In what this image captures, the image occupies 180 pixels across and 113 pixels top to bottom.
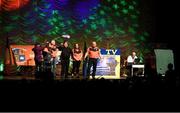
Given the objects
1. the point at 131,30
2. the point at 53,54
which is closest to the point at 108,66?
the point at 131,30

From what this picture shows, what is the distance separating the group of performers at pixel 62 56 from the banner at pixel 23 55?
530 millimetres

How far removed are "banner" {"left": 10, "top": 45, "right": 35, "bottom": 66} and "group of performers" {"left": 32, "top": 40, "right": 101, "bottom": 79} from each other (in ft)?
1.74

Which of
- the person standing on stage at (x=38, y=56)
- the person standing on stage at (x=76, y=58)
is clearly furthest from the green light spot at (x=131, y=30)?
the person standing on stage at (x=38, y=56)

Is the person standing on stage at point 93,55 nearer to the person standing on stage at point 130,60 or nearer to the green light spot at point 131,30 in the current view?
the person standing on stage at point 130,60

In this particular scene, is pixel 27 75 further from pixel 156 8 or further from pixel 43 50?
pixel 156 8

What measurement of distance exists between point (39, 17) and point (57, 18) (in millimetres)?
691

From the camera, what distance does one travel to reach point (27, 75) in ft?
42.4

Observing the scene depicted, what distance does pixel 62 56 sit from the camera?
12.5 meters

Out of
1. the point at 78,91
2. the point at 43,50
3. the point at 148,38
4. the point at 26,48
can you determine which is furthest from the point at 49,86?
the point at 148,38

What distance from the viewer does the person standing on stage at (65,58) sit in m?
12.4

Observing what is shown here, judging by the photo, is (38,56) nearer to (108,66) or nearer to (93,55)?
(93,55)

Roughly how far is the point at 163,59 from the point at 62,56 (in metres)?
3.86

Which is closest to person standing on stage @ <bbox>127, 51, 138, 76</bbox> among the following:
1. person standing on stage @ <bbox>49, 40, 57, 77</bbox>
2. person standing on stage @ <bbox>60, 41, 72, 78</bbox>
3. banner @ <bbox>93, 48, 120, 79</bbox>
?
banner @ <bbox>93, 48, 120, 79</bbox>

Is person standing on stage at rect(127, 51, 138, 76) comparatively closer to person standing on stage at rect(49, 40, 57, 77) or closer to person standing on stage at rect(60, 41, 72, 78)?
person standing on stage at rect(60, 41, 72, 78)
